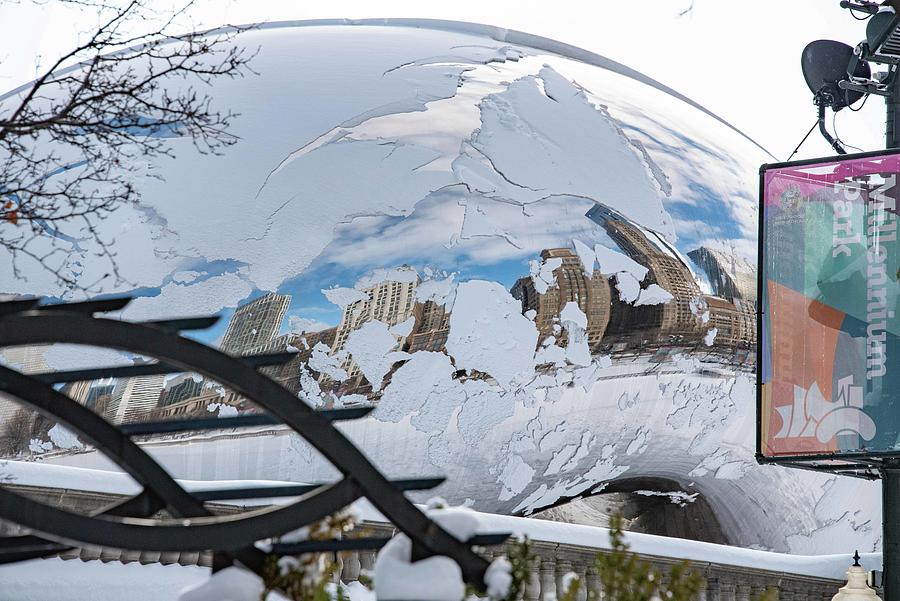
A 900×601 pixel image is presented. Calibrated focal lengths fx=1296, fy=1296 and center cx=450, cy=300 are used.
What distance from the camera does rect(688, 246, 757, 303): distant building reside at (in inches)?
530

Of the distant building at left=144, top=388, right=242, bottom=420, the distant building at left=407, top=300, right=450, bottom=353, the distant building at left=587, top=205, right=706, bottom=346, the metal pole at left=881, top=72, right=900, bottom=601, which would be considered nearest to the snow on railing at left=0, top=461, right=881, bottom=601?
the metal pole at left=881, top=72, right=900, bottom=601

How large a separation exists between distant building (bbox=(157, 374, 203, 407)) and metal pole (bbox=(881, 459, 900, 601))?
575cm

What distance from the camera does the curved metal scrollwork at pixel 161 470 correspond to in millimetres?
4102

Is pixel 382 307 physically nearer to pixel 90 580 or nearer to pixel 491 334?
pixel 491 334

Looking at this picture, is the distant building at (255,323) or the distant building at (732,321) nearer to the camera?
the distant building at (255,323)

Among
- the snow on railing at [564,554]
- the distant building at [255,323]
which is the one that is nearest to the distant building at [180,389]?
the distant building at [255,323]

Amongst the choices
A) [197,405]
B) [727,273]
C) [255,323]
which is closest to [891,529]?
[727,273]

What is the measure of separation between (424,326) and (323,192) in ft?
5.44

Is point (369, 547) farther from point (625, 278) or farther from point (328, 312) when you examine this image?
point (625, 278)

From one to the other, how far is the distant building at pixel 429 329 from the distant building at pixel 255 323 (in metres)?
1.15

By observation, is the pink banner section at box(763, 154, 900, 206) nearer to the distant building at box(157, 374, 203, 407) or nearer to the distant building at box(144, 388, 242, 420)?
the distant building at box(144, 388, 242, 420)

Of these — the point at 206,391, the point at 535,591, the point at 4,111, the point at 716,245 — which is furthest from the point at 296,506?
the point at 4,111

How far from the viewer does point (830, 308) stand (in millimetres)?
10523

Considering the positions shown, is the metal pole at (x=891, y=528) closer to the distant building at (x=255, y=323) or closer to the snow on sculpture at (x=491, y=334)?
the snow on sculpture at (x=491, y=334)
